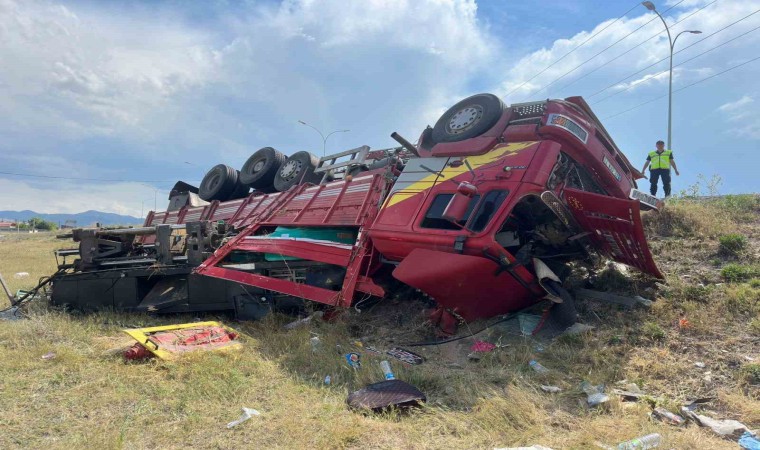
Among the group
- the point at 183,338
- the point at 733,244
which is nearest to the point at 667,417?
the point at 733,244

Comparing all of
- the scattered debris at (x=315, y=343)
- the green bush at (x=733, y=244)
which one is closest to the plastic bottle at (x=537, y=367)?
the scattered debris at (x=315, y=343)

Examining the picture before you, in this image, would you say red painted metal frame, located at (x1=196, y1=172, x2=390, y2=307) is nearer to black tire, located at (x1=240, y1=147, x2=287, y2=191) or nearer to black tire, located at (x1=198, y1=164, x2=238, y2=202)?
black tire, located at (x1=240, y1=147, x2=287, y2=191)

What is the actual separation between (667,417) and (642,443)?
1.83 ft

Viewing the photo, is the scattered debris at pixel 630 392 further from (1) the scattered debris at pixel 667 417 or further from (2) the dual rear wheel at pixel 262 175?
(2) the dual rear wheel at pixel 262 175

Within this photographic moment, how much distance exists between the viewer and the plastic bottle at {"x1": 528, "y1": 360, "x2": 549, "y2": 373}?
13.4ft

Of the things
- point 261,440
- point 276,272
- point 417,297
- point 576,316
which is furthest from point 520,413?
point 276,272

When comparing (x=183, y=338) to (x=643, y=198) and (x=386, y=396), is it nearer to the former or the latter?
(x=386, y=396)

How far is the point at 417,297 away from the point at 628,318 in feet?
7.88

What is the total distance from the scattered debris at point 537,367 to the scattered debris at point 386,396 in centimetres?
110

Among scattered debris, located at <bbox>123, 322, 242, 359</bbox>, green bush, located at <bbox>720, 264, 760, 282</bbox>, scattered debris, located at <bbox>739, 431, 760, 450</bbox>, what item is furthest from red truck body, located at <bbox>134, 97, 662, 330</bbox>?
scattered debris, located at <bbox>739, 431, 760, 450</bbox>

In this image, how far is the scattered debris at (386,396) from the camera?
3441mm

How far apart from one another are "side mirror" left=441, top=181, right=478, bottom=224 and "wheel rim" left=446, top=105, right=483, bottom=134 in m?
1.14

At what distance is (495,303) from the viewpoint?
521 centimetres

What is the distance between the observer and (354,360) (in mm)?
4434
